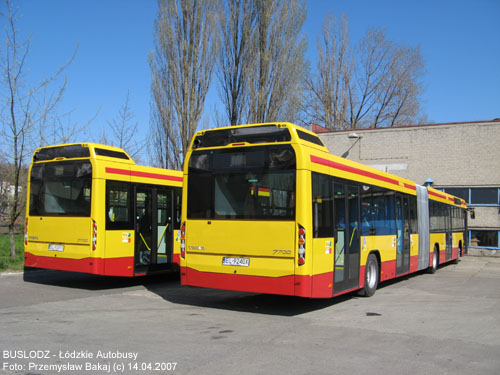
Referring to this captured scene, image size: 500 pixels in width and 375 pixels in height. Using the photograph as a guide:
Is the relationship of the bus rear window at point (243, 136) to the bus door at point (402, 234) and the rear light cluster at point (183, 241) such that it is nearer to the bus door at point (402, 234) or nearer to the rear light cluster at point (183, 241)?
the rear light cluster at point (183, 241)

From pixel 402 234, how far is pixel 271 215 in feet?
20.8

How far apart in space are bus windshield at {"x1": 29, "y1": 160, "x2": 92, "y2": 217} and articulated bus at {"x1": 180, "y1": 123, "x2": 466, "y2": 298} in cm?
295

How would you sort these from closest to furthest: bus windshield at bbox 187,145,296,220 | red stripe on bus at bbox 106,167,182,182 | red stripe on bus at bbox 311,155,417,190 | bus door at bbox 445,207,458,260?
bus windshield at bbox 187,145,296,220, red stripe on bus at bbox 311,155,417,190, red stripe on bus at bbox 106,167,182,182, bus door at bbox 445,207,458,260

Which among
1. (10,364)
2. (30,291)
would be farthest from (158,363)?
(30,291)

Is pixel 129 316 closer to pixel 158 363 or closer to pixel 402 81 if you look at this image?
pixel 158 363

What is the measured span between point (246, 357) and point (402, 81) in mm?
40163

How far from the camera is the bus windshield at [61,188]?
11141mm

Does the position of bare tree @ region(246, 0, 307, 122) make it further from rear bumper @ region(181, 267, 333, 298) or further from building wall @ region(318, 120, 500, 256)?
rear bumper @ region(181, 267, 333, 298)

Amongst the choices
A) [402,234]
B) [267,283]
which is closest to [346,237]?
[267,283]

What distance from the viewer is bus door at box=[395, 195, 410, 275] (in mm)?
13194

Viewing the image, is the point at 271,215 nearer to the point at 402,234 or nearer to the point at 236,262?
the point at 236,262

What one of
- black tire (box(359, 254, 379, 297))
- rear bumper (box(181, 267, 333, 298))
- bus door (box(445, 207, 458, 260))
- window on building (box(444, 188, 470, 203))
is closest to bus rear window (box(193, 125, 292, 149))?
rear bumper (box(181, 267, 333, 298))

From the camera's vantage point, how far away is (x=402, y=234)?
44.3 ft

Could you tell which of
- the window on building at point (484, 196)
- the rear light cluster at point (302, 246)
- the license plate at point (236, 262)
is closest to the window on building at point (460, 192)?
the window on building at point (484, 196)
